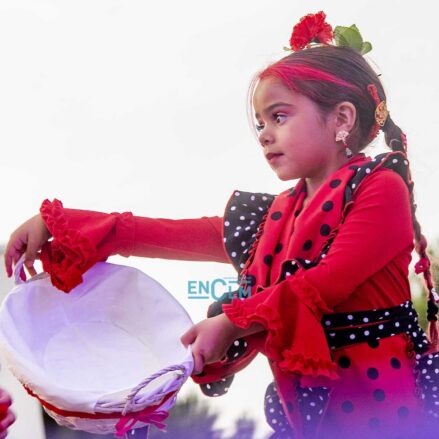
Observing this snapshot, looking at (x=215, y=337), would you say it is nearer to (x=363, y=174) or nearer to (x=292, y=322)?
(x=292, y=322)

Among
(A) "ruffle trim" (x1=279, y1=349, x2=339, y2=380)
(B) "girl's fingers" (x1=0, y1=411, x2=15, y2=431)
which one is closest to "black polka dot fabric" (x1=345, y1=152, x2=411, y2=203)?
(A) "ruffle trim" (x1=279, y1=349, x2=339, y2=380)

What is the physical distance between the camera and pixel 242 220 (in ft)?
3.95

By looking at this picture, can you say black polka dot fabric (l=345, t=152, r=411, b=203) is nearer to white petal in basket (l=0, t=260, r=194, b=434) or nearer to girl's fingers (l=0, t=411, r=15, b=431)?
white petal in basket (l=0, t=260, r=194, b=434)

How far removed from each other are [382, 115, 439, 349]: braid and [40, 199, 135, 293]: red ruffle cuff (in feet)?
1.36

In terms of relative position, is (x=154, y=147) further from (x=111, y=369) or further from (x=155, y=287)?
(x=111, y=369)

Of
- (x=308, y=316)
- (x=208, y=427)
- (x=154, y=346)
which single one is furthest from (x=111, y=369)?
(x=308, y=316)

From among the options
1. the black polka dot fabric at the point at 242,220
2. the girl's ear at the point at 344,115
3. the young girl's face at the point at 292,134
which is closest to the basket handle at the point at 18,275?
the black polka dot fabric at the point at 242,220

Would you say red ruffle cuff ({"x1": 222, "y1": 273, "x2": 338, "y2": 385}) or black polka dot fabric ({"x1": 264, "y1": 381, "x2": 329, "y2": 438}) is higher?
red ruffle cuff ({"x1": 222, "y1": 273, "x2": 338, "y2": 385})

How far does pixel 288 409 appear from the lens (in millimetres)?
1077

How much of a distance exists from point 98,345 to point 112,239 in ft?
0.54

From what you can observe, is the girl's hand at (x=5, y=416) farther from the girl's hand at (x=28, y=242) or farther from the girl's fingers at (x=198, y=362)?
the girl's fingers at (x=198, y=362)

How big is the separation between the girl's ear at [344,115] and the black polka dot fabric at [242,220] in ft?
0.52

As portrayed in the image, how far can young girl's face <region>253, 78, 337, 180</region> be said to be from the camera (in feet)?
3.72

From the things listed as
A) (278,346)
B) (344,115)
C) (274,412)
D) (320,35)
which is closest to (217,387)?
(274,412)
